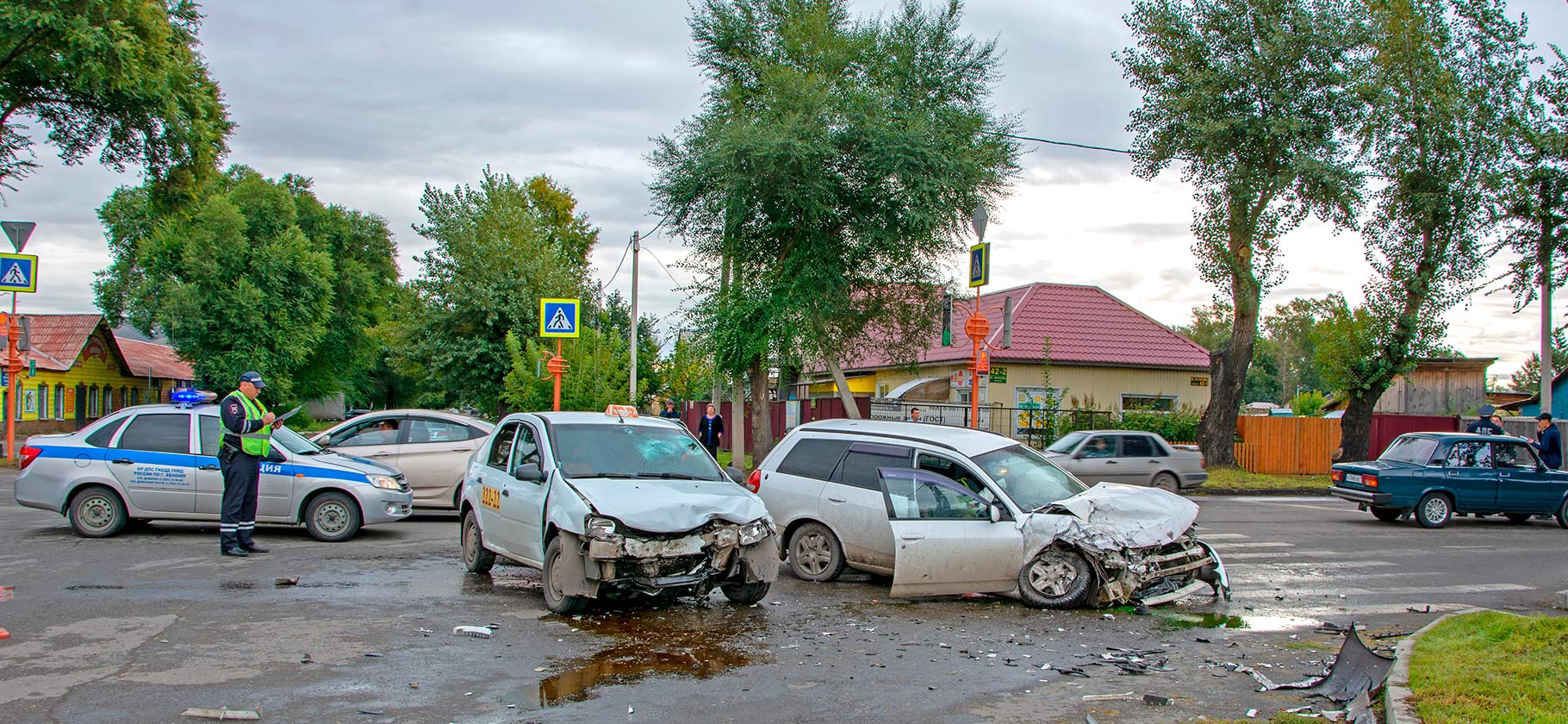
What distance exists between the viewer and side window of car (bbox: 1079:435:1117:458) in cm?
2091

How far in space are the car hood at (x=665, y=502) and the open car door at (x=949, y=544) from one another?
1298 millimetres

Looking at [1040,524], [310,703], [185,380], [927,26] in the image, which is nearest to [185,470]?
[310,703]

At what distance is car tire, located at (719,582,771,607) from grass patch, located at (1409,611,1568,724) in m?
4.59

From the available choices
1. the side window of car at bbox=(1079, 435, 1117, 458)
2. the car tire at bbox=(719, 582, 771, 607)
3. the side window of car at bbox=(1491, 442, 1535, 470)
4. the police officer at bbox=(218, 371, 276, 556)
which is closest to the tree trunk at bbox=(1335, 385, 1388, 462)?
the side window of car at bbox=(1079, 435, 1117, 458)

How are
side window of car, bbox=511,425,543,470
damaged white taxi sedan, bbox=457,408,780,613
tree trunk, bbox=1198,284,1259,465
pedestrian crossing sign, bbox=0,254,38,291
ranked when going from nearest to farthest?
damaged white taxi sedan, bbox=457,408,780,613
side window of car, bbox=511,425,543,470
pedestrian crossing sign, bbox=0,254,38,291
tree trunk, bbox=1198,284,1259,465

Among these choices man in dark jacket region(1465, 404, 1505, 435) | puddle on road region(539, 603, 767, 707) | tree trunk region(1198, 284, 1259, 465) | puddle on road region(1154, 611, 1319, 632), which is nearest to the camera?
puddle on road region(539, 603, 767, 707)

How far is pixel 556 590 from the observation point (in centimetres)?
844

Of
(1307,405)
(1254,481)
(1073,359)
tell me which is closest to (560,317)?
(1254,481)

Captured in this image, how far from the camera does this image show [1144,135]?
2791cm

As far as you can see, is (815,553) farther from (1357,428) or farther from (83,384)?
(83,384)

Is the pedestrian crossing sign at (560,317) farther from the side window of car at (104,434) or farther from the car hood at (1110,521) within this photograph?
the car hood at (1110,521)

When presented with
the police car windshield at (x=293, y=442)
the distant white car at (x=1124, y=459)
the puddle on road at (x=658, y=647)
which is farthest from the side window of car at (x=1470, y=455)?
the police car windshield at (x=293, y=442)

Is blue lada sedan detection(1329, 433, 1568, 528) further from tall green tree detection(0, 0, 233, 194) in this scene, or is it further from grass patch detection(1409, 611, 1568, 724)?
tall green tree detection(0, 0, 233, 194)

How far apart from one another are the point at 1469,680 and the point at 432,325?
34.3 meters
